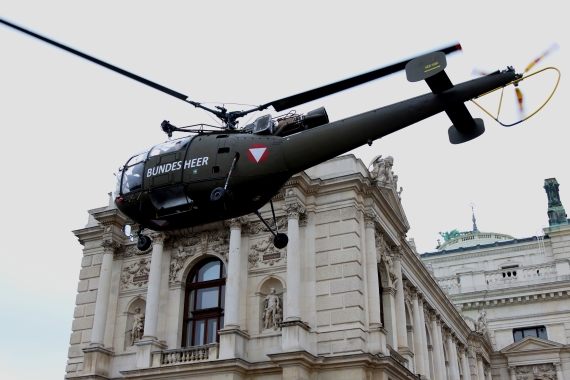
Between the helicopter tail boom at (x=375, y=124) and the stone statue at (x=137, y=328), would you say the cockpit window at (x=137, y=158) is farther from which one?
the stone statue at (x=137, y=328)

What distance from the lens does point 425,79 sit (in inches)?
557

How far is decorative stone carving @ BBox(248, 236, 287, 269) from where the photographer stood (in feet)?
104


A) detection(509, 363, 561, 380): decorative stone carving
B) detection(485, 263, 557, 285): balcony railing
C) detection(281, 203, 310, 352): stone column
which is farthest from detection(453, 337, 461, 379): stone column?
detection(281, 203, 310, 352): stone column

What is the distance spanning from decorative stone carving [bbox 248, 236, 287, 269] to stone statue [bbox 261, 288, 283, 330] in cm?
180

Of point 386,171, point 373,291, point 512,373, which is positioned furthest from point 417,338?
point 512,373

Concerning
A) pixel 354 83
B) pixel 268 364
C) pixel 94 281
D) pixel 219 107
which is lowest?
pixel 268 364

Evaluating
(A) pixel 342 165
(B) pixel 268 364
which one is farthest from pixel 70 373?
(A) pixel 342 165

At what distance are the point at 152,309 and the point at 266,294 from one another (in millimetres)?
5469

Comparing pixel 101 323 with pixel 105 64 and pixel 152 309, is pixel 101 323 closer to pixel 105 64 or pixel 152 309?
pixel 152 309

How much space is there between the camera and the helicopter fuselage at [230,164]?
15.3m

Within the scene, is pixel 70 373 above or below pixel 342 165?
below

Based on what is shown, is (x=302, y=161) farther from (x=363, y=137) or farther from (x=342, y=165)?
(x=342, y=165)

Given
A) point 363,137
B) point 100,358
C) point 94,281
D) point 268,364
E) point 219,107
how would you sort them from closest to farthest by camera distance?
point 363,137
point 219,107
point 268,364
point 100,358
point 94,281

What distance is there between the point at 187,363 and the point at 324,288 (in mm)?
6920
